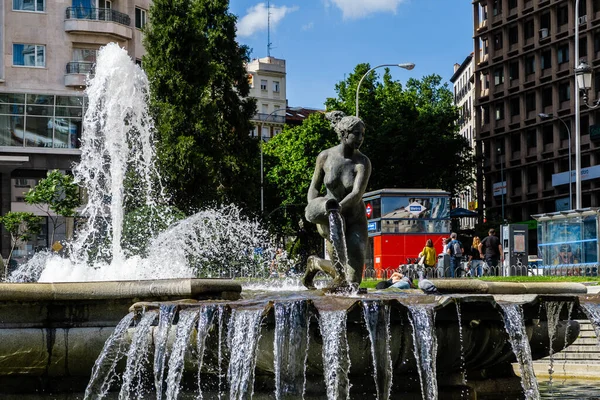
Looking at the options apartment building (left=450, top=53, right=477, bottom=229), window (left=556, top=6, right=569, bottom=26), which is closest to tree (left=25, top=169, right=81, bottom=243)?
window (left=556, top=6, right=569, bottom=26)

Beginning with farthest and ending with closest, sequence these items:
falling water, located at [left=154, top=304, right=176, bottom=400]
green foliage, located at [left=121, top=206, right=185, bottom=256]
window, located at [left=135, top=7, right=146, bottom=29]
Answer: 1. window, located at [left=135, top=7, right=146, bottom=29]
2. green foliage, located at [left=121, top=206, right=185, bottom=256]
3. falling water, located at [left=154, top=304, right=176, bottom=400]

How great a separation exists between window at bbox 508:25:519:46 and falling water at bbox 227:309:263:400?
78.7 meters

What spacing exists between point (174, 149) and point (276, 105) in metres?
91.4

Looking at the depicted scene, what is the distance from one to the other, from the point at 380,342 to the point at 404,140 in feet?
195

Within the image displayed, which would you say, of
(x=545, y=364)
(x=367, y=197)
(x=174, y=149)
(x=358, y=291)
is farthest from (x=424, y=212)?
(x=358, y=291)

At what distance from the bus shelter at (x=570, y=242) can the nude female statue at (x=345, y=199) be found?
22213mm

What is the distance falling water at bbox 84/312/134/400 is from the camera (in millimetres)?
9422

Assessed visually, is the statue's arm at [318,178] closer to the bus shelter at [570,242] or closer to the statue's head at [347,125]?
the statue's head at [347,125]

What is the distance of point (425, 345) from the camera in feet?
29.8

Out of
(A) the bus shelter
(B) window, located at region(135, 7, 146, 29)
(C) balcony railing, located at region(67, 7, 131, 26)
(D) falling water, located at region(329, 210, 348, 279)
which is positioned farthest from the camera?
(B) window, located at region(135, 7, 146, 29)

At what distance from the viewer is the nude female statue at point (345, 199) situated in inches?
437

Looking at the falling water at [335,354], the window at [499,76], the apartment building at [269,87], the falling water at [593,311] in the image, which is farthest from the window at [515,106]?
the falling water at [335,354]

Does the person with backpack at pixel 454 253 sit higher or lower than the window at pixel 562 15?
lower

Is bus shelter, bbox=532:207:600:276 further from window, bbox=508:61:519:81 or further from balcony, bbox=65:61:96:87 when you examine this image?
window, bbox=508:61:519:81
